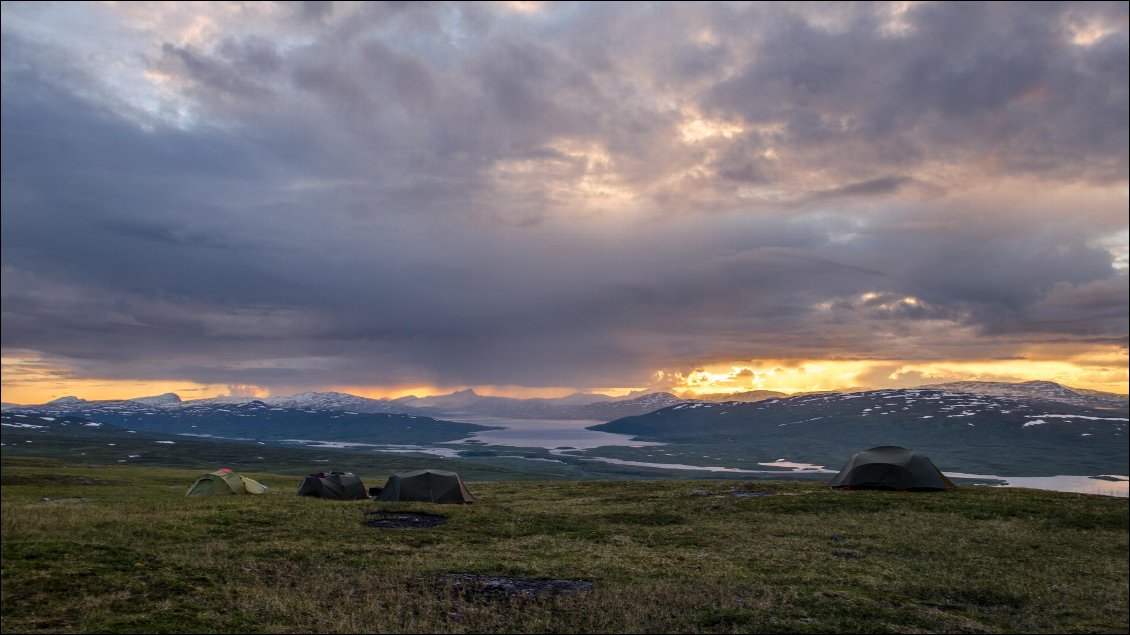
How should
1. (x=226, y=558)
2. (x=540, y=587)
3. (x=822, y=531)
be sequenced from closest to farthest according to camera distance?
(x=540, y=587) → (x=226, y=558) → (x=822, y=531)

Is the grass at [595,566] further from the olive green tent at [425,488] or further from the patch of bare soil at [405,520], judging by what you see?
the olive green tent at [425,488]

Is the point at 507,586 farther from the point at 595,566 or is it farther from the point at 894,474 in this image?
the point at 894,474

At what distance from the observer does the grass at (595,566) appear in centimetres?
1739

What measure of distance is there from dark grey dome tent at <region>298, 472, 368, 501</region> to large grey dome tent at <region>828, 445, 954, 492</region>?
123 feet

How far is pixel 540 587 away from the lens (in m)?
20.9

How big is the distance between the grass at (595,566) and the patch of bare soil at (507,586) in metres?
0.46

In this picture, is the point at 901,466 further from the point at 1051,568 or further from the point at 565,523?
the point at 565,523

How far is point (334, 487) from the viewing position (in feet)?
160

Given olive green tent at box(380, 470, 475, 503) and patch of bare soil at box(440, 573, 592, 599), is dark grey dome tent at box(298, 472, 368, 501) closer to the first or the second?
olive green tent at box(380, 470, 475, 503)

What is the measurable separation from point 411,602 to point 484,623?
2860 millimetres

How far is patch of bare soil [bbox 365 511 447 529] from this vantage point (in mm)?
33906

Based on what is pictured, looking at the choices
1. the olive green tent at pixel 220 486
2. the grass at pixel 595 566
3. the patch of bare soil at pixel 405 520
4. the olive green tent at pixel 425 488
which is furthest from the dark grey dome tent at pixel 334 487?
the patch of bare soil at pixel 405 520

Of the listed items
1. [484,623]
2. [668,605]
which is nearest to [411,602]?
[484,623]

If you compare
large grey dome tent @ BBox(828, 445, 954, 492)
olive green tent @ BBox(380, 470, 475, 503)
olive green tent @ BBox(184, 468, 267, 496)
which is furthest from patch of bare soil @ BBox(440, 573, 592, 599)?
olive green tent @ BBox(184, 468, 267, 496)
